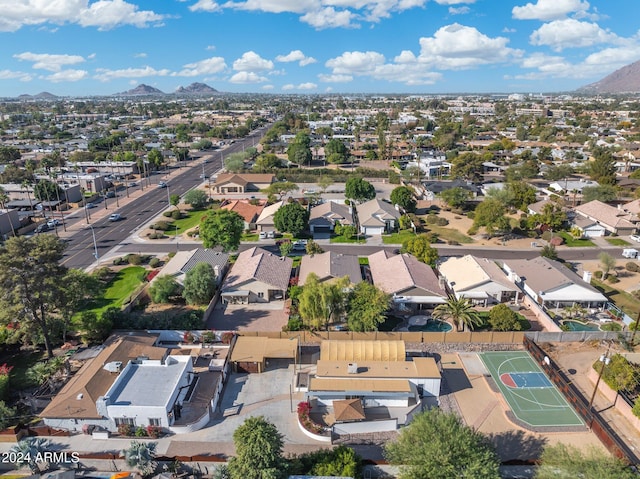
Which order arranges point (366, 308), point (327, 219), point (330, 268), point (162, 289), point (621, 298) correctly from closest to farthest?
point (366, 308), point (162, 289), point (621, 298), point (330, 268), point (327, 219)

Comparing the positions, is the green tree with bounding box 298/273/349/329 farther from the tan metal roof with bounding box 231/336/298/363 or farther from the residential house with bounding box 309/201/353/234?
the residential house with bounding box 309/201/353/234

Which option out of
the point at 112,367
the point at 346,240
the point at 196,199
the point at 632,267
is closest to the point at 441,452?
the point at 112,367

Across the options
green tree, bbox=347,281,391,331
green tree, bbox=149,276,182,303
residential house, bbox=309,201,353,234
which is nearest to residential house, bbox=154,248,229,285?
green tree, bbox=149,276,182,303

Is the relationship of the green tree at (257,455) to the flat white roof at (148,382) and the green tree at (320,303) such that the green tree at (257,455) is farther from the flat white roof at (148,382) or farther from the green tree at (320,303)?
the green tree at (320,303)

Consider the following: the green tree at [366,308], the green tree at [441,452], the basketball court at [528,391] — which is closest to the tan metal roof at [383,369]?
the green tree at [366,308]

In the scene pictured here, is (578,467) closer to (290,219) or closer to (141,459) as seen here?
(141,459)

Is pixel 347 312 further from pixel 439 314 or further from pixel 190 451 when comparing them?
pixel 190 451
